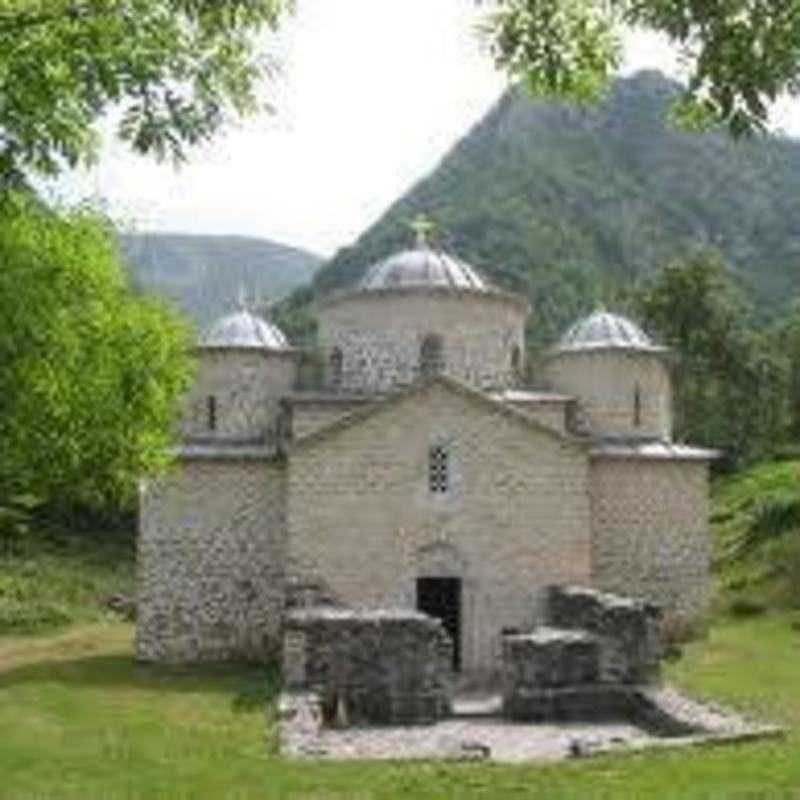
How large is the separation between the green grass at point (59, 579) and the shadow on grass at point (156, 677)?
466 cm

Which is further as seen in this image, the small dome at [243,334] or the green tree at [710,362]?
the green tree at [710,362]

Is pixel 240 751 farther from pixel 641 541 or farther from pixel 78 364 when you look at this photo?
pixel 641 541

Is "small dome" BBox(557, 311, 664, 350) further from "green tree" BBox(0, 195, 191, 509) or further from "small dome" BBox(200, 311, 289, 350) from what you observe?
"green tree" BBox(0, 195, 191, 509)

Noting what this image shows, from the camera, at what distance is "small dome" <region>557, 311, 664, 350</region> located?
3744cm

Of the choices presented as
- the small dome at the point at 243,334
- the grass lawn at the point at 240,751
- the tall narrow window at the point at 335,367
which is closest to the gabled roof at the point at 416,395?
the grass lawn at the point at 240,751

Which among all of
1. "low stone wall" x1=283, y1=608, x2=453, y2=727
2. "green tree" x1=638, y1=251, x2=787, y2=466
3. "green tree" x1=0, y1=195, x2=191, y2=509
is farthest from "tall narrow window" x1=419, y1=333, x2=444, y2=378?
"green tree" x1=638, y1=251, x2=787, y2=466

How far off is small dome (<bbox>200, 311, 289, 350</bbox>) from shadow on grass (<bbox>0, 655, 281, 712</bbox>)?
746 centimetres

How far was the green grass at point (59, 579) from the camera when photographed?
41.4 meters

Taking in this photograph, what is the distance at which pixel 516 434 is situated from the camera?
32375 mm

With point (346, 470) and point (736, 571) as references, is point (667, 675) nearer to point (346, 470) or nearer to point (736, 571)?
point (346, 470)

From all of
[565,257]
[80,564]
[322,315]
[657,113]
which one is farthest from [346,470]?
[657,113]

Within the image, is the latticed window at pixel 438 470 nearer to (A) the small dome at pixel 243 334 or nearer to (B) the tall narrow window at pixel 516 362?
(B) the tall narrow window at pixel 516 362

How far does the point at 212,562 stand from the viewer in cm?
3384

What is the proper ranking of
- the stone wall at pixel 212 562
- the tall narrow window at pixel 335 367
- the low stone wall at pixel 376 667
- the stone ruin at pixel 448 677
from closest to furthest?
the stone ruin at pixel 448 677 < the low stone wall at pixel 376 667 < the stone wall at pixel 212 562 < the tall narrow window at pixel 335 367
